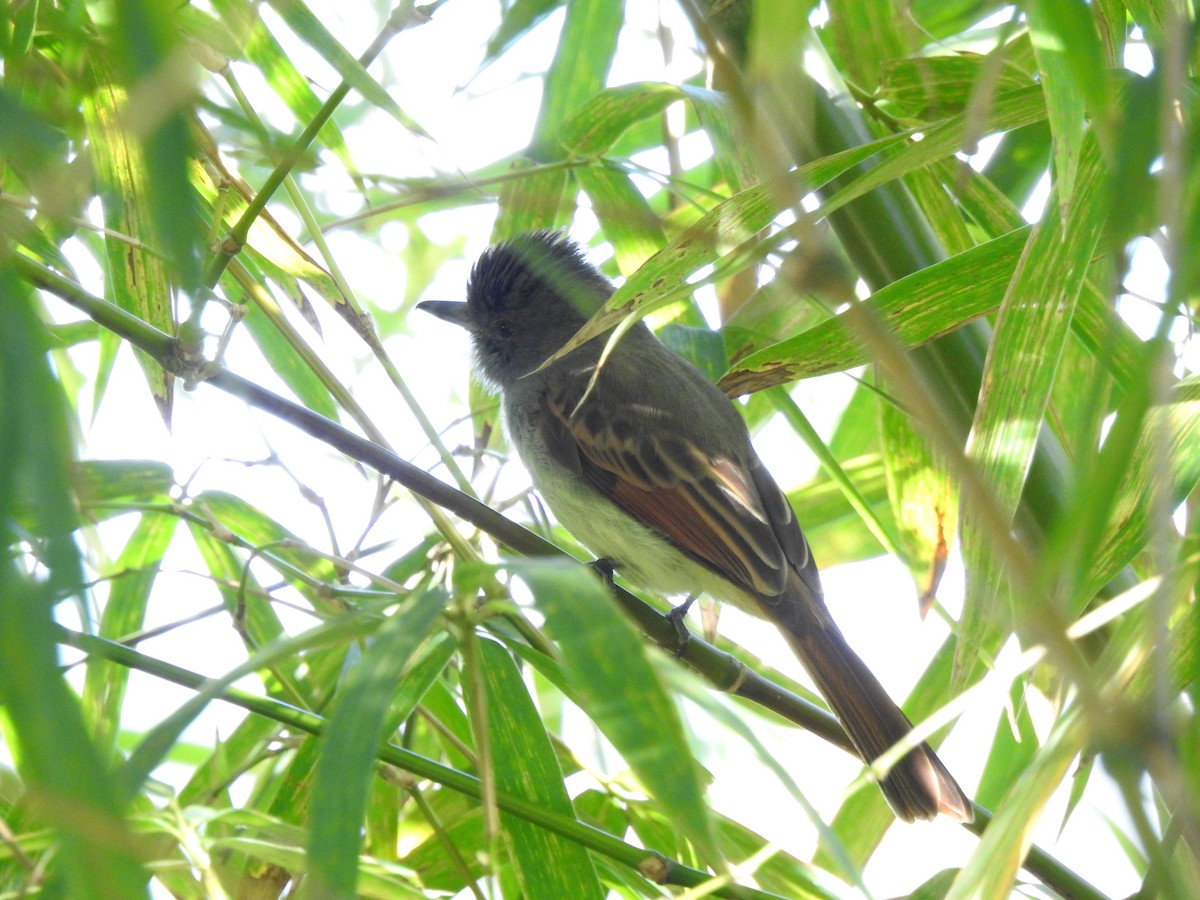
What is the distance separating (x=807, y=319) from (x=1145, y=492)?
3.82ft

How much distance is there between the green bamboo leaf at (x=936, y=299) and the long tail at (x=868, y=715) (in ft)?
2.11

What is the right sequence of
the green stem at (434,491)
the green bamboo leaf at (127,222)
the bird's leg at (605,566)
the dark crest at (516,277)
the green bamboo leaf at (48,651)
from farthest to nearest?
1. the dark crest at (516,277)
2. the bird's leg at (605,566)
3. the green bamboo leaf at (127,222)
4. the green stem at (434,491)
5. the green bamboo leaf at (48,651)

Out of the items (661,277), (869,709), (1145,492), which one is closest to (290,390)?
(661,277)

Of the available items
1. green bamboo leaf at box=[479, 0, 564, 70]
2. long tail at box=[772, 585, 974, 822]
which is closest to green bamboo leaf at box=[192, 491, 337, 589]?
green bamboo leaf at box=[479, 0, 564, 70]

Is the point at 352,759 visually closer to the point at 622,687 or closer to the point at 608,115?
the point at 622,687

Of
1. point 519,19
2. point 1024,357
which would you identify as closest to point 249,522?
point 519,19

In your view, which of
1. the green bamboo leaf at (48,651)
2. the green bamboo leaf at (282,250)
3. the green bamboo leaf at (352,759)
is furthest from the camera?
the green bamboo leaf at (282,250)

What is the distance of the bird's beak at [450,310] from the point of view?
334 centimetres

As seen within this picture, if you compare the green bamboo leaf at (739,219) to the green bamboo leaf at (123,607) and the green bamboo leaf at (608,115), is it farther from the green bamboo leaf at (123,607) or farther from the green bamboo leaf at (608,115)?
the green bamboo leaf at (123,607)

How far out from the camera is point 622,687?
3.14 feet

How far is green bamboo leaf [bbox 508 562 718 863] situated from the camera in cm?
92

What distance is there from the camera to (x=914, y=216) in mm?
1922

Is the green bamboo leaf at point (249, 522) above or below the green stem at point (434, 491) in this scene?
above

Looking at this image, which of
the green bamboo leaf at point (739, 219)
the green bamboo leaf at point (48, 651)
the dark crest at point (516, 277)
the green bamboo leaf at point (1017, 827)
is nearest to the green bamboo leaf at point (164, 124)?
the green bamboo leaf at point (48, 651)
